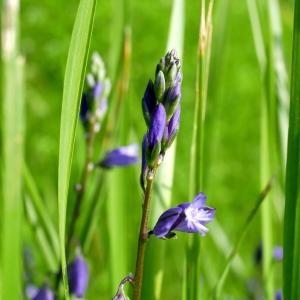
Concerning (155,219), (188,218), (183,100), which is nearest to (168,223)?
(188,218)

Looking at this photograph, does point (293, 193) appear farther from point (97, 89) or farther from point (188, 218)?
point (97, 89)

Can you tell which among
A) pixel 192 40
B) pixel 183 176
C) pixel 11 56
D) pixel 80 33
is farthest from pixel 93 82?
pixel 192 40

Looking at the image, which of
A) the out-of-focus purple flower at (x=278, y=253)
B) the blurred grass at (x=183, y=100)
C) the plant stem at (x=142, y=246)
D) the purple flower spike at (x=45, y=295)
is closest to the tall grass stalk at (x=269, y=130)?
the out-of-focus purple flower at (x=278, y=253)

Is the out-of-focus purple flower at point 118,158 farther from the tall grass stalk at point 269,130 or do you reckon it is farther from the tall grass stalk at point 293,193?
the tall grass stalk at point 293,193

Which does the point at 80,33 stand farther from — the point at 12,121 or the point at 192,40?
the point at 192,40

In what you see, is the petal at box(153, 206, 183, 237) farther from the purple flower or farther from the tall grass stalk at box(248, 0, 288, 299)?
the tall grass stalk at box(248, 0, 288, 299)
